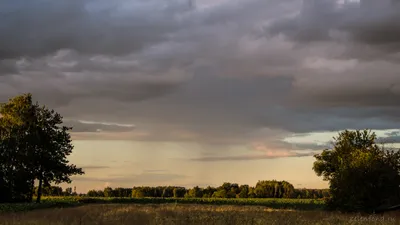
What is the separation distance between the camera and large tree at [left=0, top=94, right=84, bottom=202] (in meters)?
61.8

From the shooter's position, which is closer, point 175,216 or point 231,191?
point 175,216

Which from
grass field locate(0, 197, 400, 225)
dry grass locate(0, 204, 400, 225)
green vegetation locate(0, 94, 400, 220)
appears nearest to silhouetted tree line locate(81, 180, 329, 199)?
green vegetation locate(0, 94, 400, 220)

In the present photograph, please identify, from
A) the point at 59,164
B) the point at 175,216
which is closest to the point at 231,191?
the point at 59,164

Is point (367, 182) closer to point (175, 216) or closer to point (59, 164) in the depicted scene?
point (175, 216)

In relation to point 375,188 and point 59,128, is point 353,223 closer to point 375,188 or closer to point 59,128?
point 375,188

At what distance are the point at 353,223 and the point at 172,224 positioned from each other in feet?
19.7

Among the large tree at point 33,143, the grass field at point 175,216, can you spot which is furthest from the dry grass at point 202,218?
the large tree at point 33,143

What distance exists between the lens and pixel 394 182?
4603cm

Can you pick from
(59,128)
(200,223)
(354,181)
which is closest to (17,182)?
(59,128)

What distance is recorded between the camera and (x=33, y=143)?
61.7 metres

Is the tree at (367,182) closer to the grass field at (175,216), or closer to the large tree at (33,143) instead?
the grass field at (175,216)

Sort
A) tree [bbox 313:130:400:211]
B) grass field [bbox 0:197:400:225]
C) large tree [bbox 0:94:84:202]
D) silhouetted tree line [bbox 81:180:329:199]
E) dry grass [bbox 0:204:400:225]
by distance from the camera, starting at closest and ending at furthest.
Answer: dry grass [bbox 0:204:400:225] → grass field [bbox 0:197:400:225] → tree [bbox 313:130:400:211] → large tree [bbox 0:94:84:202] → silhouetted tree line [bbox 81:180:329:199]

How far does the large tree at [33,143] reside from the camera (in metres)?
61.8

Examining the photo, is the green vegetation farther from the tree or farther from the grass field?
the grass field
